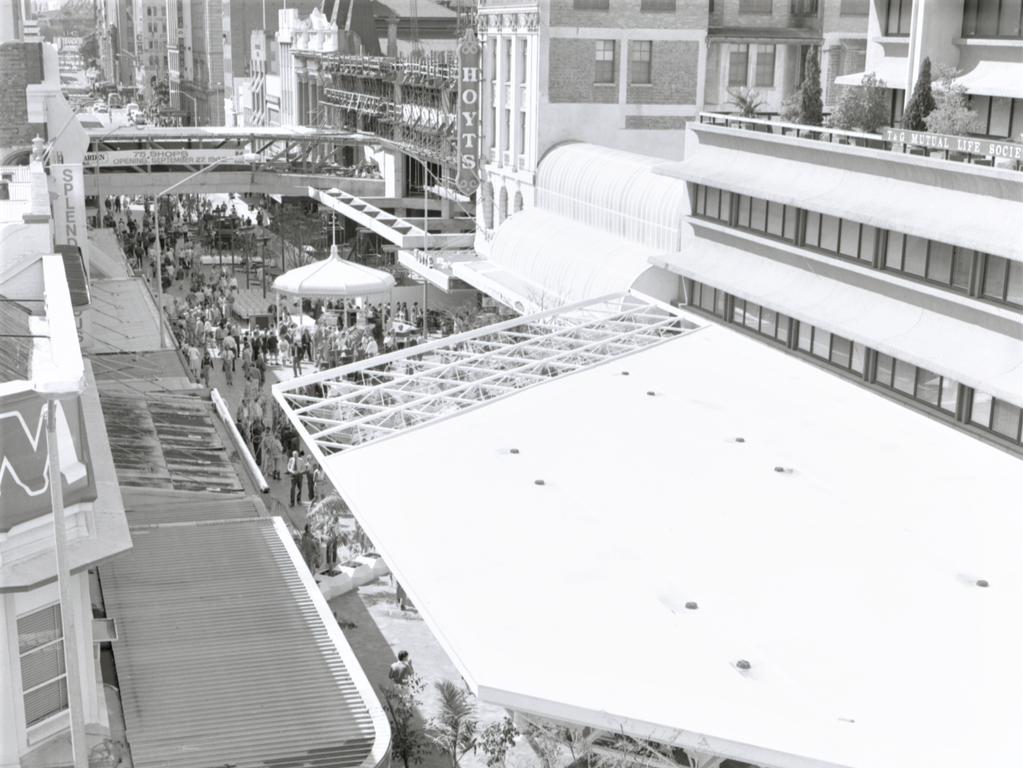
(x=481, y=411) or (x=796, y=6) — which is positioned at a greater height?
(x=796, y=6)

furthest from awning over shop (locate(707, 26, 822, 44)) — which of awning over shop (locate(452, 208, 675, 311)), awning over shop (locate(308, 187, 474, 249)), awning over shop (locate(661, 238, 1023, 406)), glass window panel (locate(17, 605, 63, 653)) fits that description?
glass window panel (locate(17, 605, 63, 653))

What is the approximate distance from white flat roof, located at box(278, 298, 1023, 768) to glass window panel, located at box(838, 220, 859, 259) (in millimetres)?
3407

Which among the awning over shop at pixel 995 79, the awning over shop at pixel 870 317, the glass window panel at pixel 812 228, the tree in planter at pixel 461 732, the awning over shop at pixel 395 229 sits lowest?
the tree in planter at pixel 461 732

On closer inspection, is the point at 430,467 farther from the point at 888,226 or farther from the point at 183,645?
the point at 888,226

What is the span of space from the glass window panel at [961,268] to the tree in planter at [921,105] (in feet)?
9.88

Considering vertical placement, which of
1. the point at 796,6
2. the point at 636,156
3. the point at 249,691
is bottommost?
the point at 249,691

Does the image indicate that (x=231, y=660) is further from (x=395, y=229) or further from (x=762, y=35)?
(x=395, y=229)

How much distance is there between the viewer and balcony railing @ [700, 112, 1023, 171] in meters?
23.6

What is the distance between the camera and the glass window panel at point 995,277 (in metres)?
22.9

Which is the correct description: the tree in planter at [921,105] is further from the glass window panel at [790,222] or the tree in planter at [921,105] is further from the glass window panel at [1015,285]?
the glass window panel at [1015,285]

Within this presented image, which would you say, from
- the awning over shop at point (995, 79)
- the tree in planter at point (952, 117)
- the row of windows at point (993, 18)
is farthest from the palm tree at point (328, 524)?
the row of windows at point (993, 18)

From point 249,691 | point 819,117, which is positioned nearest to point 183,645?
point 249,691

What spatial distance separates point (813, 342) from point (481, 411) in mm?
8533

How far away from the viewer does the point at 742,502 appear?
19.3 metres
